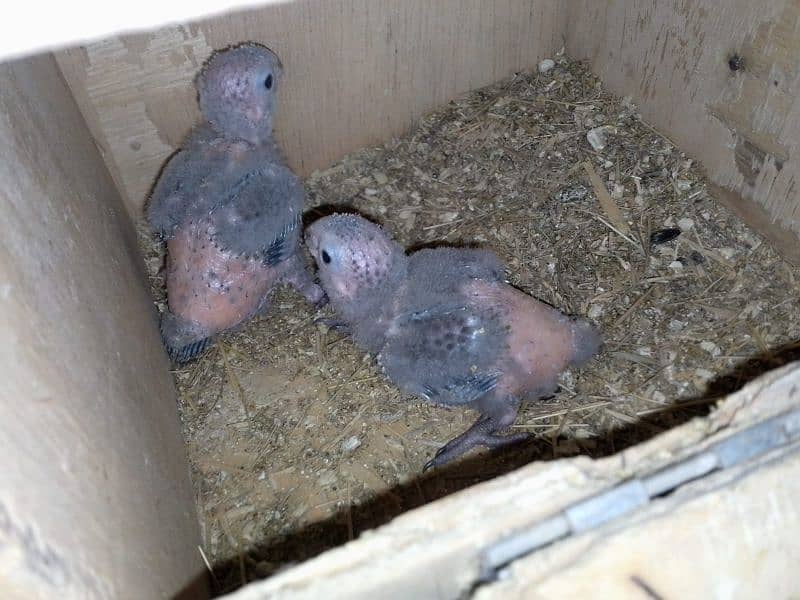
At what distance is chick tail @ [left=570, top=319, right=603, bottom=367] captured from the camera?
1.76 m

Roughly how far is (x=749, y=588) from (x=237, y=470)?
1.34 metres

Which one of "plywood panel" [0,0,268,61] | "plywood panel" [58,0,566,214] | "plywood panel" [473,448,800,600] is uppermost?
"plywood panel" [0,0,268,61]

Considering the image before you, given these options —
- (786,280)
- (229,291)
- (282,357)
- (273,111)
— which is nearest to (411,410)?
(282,357)

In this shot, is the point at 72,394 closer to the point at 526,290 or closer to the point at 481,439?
the point at 481,439

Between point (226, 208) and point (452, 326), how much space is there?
0.64 m

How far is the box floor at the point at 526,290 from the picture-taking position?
177 cm

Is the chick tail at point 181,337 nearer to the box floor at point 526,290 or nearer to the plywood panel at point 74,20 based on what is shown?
the box floor at point 526,290

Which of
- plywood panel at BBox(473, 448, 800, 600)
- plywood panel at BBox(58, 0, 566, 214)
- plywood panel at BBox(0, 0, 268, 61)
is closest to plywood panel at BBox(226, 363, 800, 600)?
plywood panel at BBox(473, 448, 800, 600)

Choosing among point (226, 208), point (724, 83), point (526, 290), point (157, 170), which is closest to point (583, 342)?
point (526, 290)

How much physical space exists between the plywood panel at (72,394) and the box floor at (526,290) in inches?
9.0

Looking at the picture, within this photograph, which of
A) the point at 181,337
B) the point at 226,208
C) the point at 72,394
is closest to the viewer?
the point at 72,394

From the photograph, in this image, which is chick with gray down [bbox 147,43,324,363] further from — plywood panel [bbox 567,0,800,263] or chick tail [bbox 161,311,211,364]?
plywood panel [bbox 567,0,800,263]

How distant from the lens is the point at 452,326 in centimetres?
166

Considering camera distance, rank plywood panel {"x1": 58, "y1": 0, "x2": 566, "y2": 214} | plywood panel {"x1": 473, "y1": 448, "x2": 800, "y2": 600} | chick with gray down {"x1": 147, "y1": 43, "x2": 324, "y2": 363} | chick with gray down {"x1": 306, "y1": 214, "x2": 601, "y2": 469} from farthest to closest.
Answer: plywood panel {"x1": 58, "y1": 0, "x2": 566, "y2": 214}, chick with gray down {"x1": 147, "y1": 43, "x2": 324, "y2": 363}, chick with gray down {"x1": 306, "y1": 214, "x2": 601, "y2": 469}, plywood panel {"x1": 473, "y1": 448, "x2": 800, "y2": 600}
